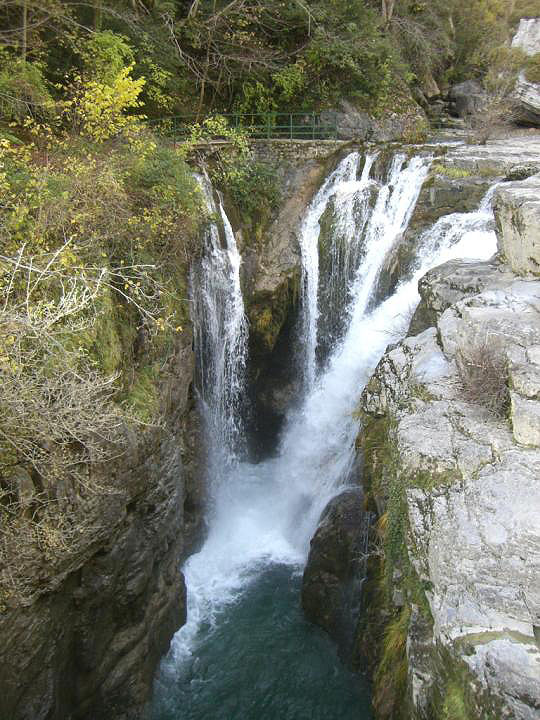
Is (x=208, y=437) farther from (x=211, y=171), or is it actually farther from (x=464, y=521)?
(x=464, y=521)

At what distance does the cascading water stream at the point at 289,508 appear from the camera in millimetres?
8445

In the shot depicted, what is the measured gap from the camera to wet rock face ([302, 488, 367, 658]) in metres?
8.88

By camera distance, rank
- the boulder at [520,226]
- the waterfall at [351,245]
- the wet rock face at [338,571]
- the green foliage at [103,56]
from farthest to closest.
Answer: the waterfall at [351,245] < the green foliage at [103,56] < the wet rock face at [338,571] < the boulder at [520,226]

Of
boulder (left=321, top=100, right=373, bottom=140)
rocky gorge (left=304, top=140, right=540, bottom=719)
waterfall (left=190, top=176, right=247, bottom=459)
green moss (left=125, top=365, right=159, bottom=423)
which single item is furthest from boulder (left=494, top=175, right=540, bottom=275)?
boulder (left=321, top=100, right=373, bottom=140)

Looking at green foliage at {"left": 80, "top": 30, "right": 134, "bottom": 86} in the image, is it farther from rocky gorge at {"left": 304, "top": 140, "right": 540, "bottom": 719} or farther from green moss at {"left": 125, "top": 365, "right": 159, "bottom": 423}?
rocky gorge at {"left": 304, "top": 140, "right": 540, "bottom": 719}

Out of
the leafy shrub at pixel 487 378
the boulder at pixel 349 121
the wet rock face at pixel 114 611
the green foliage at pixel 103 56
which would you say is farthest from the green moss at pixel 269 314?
the leafy shrub at pixel 487 378

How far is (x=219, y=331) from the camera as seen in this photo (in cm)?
1202

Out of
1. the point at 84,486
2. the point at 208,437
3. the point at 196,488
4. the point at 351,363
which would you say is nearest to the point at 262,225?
the point at 351,363

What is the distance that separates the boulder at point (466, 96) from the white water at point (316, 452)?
11946mm

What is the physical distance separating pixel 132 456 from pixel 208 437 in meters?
4.32

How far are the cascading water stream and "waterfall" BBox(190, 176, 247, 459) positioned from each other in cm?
6

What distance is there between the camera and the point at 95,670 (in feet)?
24.5

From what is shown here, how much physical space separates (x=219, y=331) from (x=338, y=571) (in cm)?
579

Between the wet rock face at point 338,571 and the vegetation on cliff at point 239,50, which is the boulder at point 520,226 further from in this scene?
the vegetation on cliff at point 239,50
